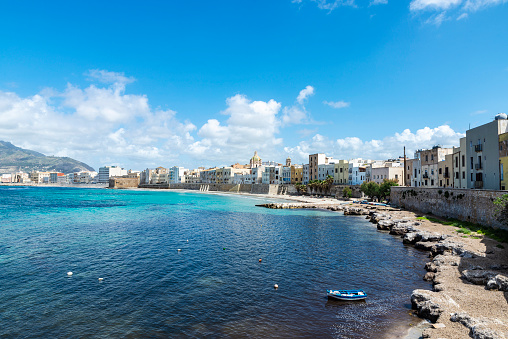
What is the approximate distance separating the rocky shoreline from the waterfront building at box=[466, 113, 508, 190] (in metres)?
15.2

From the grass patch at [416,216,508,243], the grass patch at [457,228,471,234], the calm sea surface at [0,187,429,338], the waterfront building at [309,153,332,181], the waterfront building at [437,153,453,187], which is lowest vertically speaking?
the calm sea surface at [0,187,429,338]

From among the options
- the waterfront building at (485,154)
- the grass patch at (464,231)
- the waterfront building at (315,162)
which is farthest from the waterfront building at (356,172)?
the grass patch at (464,231)

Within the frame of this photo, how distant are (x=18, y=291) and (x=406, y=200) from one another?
7429cm

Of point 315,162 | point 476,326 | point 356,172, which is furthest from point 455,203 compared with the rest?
point 315,162

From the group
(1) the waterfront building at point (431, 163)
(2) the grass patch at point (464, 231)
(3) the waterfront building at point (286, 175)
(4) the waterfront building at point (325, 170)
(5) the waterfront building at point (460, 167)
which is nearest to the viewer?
(2) the grass patch at point (464, 231)

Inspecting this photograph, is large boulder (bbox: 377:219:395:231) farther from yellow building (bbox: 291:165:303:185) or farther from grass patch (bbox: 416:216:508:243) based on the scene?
yellow building (bbox: 291:165:303:185)

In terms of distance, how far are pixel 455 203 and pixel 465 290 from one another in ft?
115

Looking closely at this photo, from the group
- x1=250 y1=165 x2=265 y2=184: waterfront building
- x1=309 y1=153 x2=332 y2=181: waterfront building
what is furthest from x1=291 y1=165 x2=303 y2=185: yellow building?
x1=250 y1=165 x2=265 y2=184: waterfront building

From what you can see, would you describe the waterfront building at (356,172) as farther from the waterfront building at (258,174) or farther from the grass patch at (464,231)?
the grass patch at (464,231)

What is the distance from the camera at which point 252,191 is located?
6585 inches

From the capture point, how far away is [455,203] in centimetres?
4891

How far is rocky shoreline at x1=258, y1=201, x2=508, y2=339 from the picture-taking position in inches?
578

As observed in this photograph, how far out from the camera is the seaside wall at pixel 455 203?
37938 millimetres

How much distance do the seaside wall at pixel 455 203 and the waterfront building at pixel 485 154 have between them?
13.5 ft
